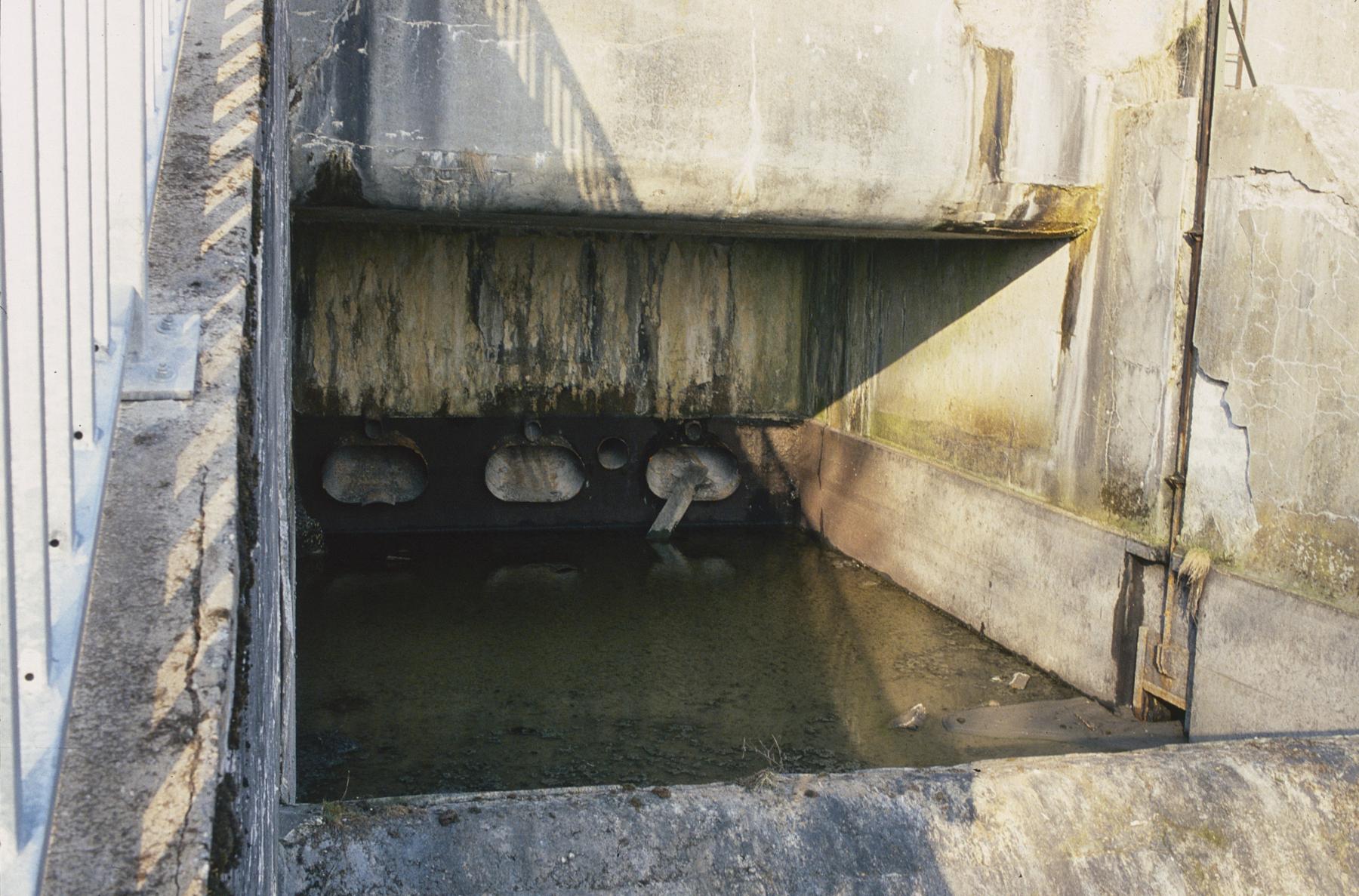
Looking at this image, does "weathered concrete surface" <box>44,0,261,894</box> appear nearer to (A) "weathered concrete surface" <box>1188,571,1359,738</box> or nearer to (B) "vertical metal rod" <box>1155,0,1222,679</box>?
(A) "weathered concrete surface" <box>1188,571,1359,738</box>

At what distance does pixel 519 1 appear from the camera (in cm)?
496

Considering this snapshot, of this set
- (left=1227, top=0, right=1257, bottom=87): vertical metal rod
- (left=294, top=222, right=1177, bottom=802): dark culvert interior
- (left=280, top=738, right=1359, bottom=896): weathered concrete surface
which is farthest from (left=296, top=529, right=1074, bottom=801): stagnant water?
(left=1227, top=0, right=1257, bottom=87): vertical metal rod

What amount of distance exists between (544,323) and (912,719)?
503 centimetres

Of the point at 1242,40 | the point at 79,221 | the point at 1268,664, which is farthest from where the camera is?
the point at 1242,40

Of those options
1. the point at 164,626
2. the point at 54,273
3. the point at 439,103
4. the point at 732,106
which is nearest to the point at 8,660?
the point at 164,626

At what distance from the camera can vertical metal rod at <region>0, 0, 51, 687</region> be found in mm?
1568

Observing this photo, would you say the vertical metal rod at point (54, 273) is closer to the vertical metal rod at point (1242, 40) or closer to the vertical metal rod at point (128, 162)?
the vertical metal rod at point (128, 162)

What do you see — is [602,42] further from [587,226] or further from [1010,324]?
[1010,324]

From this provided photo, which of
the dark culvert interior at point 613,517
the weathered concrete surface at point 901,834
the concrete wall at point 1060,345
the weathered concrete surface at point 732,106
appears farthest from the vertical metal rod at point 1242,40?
the weathered concrete surface at point 901,834

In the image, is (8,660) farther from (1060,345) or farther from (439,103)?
(1060,345)

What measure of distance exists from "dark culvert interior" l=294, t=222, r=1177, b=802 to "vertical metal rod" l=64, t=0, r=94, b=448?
3.52 metres

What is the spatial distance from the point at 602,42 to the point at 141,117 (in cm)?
300

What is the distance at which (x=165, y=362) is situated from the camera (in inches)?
82.2

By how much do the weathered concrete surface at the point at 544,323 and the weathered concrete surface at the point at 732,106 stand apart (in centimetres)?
380
